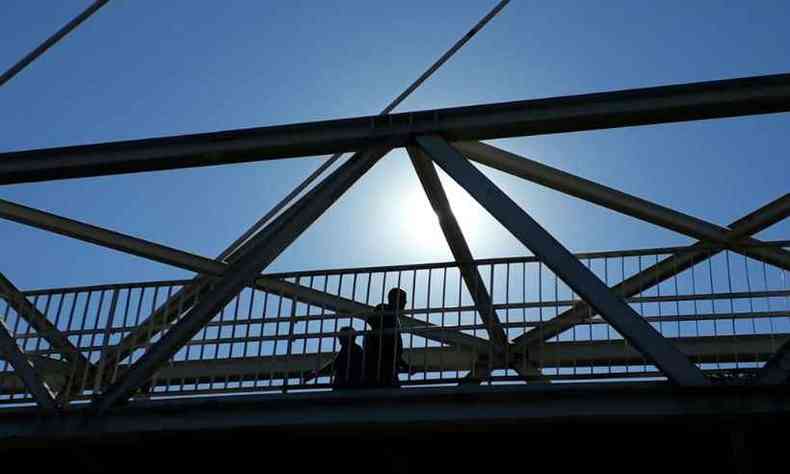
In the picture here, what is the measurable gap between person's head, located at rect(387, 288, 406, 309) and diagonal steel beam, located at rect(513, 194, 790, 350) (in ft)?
4.70

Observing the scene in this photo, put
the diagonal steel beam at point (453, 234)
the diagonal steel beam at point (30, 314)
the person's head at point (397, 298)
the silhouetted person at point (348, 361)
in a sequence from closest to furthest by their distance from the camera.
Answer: the silhouetted person at point (348, 361), the person's head at point (397, 298), the diagonal steel beam at point (453, 234), the diagonal steel beam at point (30, 314)

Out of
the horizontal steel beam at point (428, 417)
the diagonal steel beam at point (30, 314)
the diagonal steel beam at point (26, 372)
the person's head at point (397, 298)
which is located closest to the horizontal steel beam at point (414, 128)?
the diagonal steel beam at point (30, 314)

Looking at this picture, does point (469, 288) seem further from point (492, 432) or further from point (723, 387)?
point (723, 387)

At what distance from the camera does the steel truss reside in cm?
1229

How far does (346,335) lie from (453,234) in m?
2.08

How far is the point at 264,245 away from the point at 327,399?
169 cm

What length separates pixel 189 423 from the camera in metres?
12.4

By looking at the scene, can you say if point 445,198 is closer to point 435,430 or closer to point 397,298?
point 397,298

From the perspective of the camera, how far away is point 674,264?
45.4ft

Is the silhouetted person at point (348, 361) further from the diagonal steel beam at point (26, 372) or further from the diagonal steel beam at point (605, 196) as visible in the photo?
the diagonal steel beam at point (26, 372)

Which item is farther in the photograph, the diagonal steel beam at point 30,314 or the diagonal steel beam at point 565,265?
the diagonal steel beam at point 30,314

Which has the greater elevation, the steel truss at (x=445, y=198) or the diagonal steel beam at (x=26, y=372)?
the steel truss at (x=445, y=198)

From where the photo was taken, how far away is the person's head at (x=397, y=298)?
1337 centimetres

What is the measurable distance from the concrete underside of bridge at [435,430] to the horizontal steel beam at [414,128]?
9.04ft
